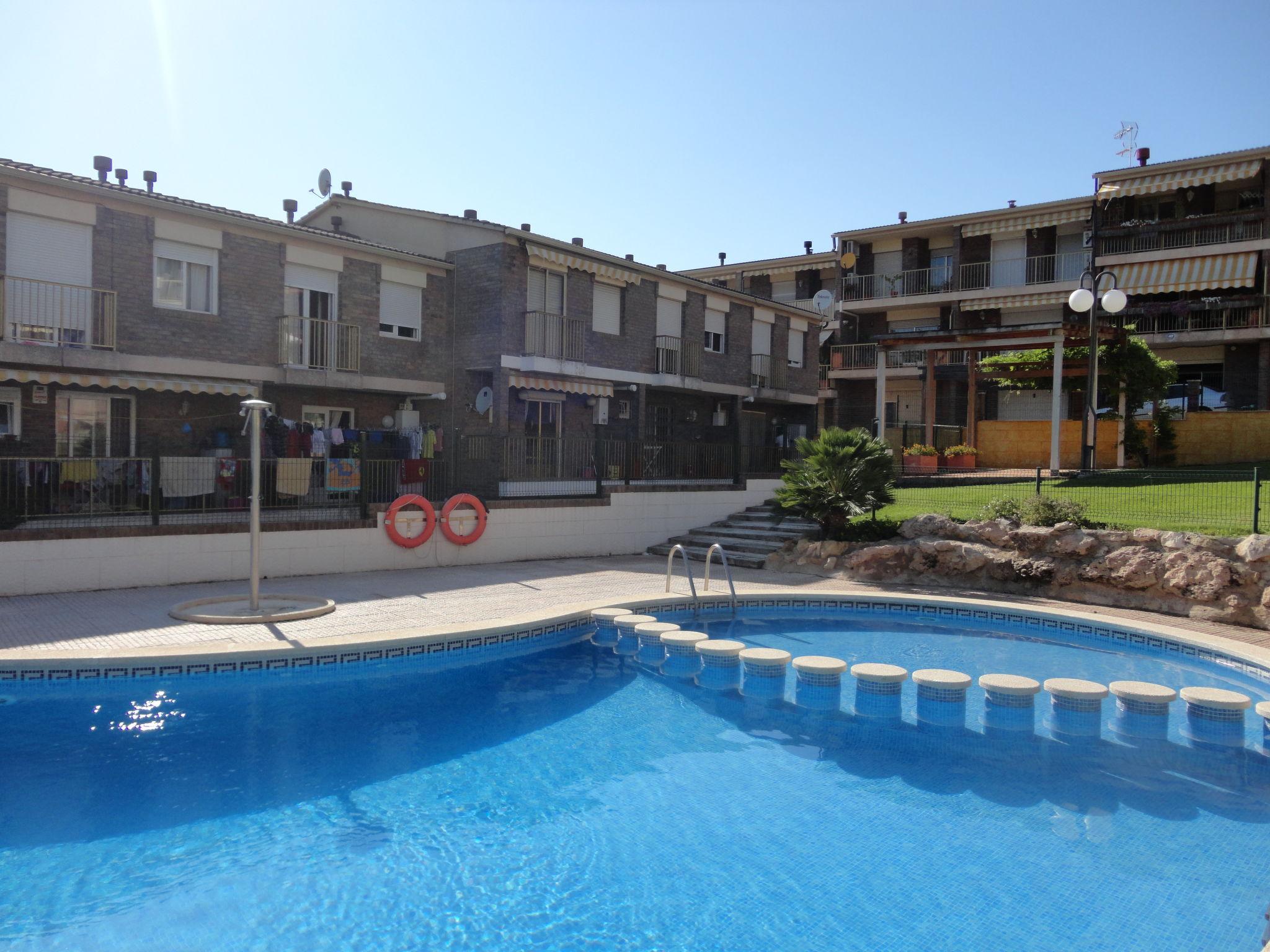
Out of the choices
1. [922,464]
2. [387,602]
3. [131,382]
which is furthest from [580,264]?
[387,602]

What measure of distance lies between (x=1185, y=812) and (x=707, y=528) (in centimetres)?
1347

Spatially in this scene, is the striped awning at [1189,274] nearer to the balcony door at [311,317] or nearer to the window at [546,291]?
the window at [546,291]

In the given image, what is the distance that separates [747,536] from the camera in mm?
18312

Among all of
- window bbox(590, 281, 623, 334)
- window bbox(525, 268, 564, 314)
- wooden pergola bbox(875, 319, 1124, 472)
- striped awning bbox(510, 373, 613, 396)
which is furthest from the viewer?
window bbox(590, 281, 623, 334)

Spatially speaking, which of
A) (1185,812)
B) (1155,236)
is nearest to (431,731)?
(1185,812)

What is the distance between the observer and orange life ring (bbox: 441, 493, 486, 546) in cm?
1533

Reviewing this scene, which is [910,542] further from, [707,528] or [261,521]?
[261,521]

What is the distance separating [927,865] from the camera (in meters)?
5.42

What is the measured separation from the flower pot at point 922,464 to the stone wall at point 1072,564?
9395 millimetres

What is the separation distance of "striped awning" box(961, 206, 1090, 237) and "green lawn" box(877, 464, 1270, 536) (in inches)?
599

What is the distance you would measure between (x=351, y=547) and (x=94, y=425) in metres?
7.08

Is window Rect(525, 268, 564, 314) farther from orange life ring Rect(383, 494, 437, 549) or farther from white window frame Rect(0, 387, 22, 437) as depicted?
white window frame Rect(0, 387, 22, 437)

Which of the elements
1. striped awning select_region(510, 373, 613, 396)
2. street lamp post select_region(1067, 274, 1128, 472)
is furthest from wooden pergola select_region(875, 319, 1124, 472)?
striped awning select_region(510, 373, 613, 396)

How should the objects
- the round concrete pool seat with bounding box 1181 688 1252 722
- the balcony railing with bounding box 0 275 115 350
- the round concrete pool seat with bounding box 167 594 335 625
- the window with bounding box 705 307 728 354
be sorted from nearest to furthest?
the round concrete pool seat with bounding box 1181 688 1252 722 → the round concrete pool seat with bounding box 167 594 335 625 → the balcony railing with bounding box 0 275 115 350 → the window with bounding box 705 307 728 354
